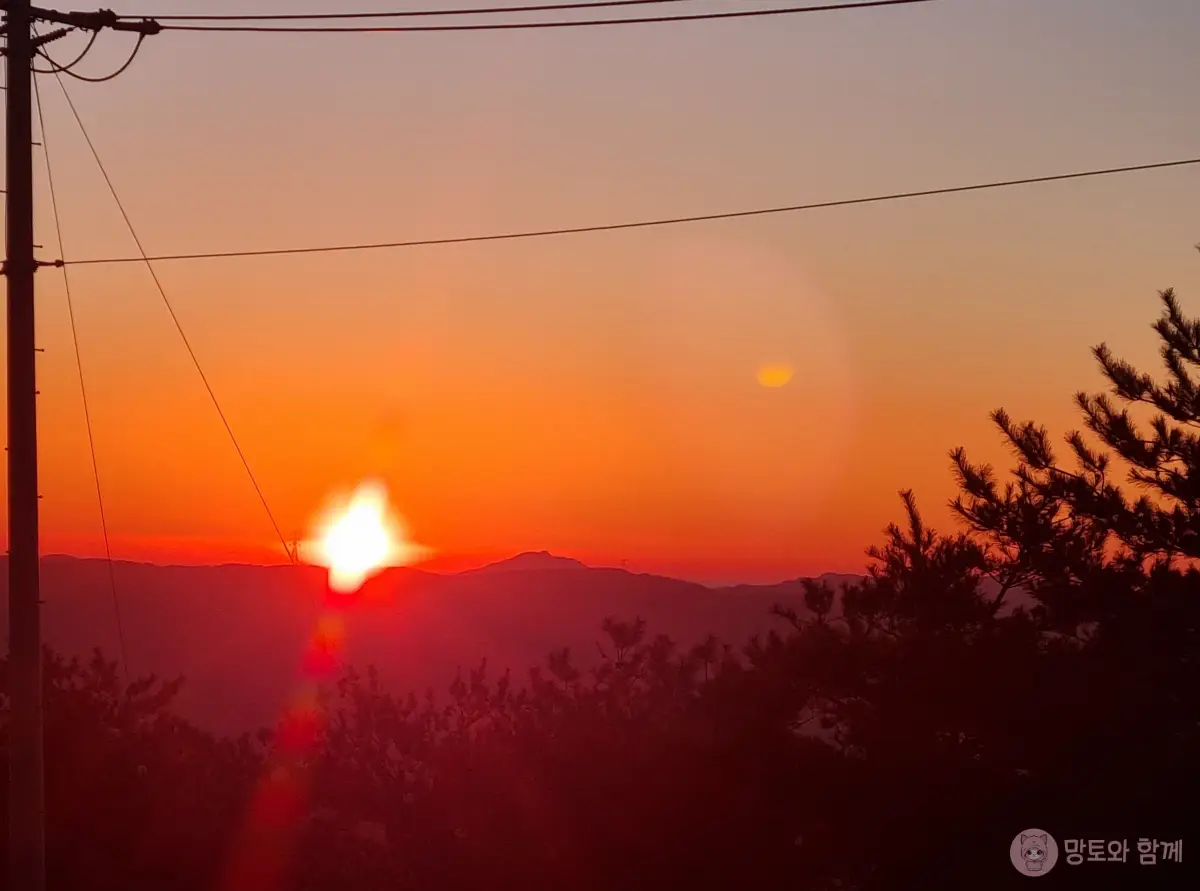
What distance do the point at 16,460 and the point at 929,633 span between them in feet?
30.3

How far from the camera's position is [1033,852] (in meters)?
10.3

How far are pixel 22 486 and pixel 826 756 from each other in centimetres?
778

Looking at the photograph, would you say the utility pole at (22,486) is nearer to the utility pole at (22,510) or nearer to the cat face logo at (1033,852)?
the utility pole at (22,510)

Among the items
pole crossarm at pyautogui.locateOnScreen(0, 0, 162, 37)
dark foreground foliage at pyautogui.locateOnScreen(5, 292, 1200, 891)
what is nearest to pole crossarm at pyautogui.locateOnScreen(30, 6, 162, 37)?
pole crossarm at pyautogui.locateOnScreen(0, 0, 162, 37)

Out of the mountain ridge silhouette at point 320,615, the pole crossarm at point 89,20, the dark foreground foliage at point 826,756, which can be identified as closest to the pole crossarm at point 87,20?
the pole crossarm at point 89,20

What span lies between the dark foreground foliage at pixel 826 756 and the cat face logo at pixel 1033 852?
0.11m

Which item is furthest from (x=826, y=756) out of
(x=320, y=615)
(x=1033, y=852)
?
(x=320, y=615)

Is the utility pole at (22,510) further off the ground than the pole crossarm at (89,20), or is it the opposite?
the pole crossarm at (89,20)

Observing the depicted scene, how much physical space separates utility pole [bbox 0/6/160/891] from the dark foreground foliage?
5403mm

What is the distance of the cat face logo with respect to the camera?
1025 cm

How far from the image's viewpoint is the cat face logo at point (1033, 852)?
1025 cm

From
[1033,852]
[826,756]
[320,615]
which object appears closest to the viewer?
[1033,852]

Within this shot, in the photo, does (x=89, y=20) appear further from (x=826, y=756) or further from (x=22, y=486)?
(x=826, y=756)

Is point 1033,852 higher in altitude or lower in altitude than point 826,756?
lower
